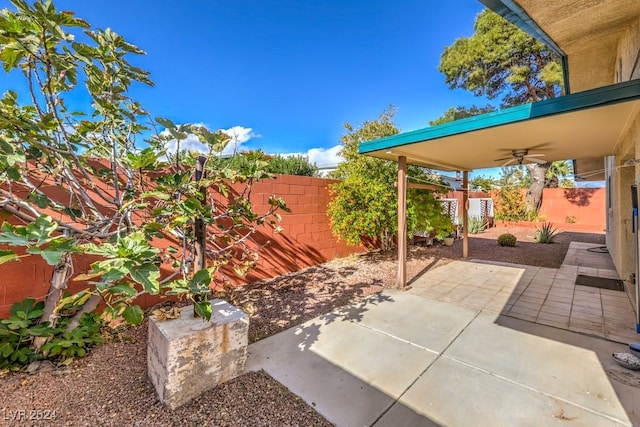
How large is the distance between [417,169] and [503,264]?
3085mm

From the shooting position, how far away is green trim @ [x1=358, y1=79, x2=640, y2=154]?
8.18 ft

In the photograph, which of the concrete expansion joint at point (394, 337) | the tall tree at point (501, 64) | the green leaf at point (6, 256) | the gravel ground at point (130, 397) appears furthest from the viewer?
the tall tree at point (501, 64)

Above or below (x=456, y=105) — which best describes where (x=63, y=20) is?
below

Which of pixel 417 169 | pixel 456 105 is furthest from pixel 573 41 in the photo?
pixel 456 105

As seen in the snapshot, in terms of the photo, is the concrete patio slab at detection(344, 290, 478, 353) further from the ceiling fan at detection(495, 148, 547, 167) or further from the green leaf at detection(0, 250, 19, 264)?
the green leaf at detection(0, 250, 19, 264)

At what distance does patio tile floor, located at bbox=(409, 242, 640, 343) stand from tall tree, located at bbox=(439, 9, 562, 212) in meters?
8.07

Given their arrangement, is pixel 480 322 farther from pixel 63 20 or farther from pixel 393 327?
pixel 63 20

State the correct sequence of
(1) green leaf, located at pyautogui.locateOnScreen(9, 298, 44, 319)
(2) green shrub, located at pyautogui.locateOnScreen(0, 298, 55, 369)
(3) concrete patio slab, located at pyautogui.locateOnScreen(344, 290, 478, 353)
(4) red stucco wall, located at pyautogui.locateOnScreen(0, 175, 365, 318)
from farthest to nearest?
(4) red stucco wall, located at pyautogui.locateOnScreen(0, 175, 365, 318), (3) concrete patio slab, located at pyautogui.locateOnScreen(344, 290, 478, 353), (1) green leaf, located at pyautogui.locateOnScreen(9, 298, 44, 319), (2) green shrub, located at pyautogui.locateOnScreen(0, 298, 55, 369)

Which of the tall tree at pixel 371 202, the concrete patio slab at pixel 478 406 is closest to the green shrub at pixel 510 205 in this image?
the tall tree at pixel 371 202

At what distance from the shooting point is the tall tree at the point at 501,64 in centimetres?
1152

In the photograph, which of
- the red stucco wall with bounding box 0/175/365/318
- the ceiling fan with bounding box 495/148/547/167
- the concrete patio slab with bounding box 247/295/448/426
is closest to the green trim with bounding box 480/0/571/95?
the ceiling fan with bounding box 495/148/547/167

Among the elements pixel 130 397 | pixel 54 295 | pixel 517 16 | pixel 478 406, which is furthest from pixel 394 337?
pixel 517 16

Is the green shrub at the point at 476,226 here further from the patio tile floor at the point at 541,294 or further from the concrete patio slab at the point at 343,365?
the concrete patio slab at the point at 343,365

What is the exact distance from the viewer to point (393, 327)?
3406 millimetres
